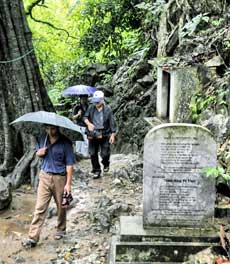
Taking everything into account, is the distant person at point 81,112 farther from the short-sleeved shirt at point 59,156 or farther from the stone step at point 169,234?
the stone step at point 169,234

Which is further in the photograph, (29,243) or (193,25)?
(193,25)

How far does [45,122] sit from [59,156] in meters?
0.63

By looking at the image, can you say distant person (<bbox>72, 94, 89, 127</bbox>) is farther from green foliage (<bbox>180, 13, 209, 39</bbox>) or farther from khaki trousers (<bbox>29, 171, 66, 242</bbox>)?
khaki trousers (<bbox>29, 171, 66, 242</bbox>)

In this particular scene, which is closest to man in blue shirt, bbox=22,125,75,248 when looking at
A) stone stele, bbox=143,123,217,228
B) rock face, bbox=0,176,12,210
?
stone stele, bbox=143,123,217,228

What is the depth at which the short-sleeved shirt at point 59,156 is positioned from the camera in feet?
19.9

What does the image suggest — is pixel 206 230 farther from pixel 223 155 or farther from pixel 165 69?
pixel 165 69

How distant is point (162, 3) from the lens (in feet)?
34.7

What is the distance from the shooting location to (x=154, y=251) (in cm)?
505

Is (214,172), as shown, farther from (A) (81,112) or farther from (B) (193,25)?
(A) (81,112)

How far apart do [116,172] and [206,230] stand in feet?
14.0

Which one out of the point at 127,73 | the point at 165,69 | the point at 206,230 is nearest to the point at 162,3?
the point at 165,69

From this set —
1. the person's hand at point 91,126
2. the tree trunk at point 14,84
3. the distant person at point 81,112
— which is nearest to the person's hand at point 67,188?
the person's hand at point 91,126

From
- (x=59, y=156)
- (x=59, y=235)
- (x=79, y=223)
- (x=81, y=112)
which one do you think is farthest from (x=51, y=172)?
(x=81, y=112)

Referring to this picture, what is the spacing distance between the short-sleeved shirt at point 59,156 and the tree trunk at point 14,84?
3.41 m
